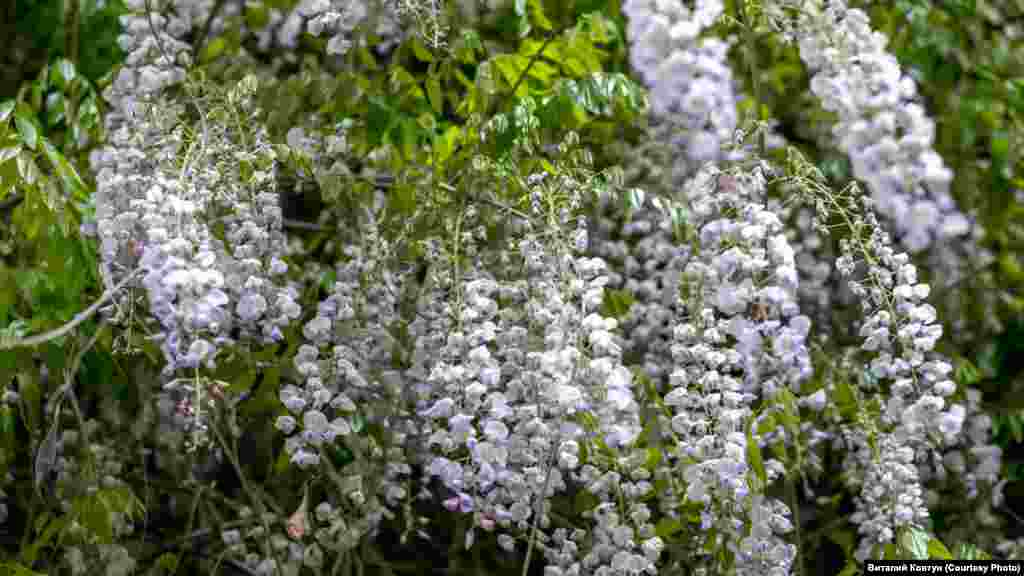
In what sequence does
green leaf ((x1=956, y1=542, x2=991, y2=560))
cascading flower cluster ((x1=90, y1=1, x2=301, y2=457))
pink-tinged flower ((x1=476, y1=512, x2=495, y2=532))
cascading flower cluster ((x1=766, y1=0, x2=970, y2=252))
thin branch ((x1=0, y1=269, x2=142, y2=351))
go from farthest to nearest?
green leaf ((x1=956, y1=542, x2=991, y2=560)) → pink-tinged flower ((x1=476, y1=512, x2=495, y2=532)) → cascading flower cluster ((x1=90, y1=1, x2=301, y2=457)) → thin branch ((x1=0, y1=269, x2=142, y2=351)) → cascading flower cluster ((x1=766, y1=0, x2=970, y2=252))

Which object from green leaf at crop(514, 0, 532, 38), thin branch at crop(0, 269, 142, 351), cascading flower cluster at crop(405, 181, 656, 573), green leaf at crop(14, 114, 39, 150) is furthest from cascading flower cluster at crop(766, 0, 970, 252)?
green leaf at crop(14, 114, 39, 150)

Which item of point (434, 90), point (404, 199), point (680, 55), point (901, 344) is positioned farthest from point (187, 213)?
point (901, 344)

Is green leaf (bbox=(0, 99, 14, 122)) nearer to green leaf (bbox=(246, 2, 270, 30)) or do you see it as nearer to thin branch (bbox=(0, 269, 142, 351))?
thin branch (bbox=(0, 269, 142, 351))

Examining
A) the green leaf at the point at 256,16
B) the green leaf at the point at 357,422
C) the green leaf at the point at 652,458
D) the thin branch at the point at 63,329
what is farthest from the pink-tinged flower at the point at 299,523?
the green leaf at the point at 256,16

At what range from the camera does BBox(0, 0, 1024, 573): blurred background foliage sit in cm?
271

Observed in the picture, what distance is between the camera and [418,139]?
125 inches

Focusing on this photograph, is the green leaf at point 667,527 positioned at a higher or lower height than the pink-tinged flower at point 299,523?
higher

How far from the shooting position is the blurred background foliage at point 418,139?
8.91 feet

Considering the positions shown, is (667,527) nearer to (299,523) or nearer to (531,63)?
(299,523)

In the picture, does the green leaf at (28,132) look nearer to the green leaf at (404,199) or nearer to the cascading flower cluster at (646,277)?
the green leaf at (404,199)

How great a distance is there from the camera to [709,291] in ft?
8.52

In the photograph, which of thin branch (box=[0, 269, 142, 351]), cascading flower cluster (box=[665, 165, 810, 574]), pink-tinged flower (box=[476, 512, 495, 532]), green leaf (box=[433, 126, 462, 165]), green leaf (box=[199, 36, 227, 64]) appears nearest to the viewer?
thin branch (box=[0, 269, 142, 351])

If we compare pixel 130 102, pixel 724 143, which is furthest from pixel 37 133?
pixel 724 143

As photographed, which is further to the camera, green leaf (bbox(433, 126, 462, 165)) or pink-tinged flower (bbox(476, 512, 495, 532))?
green leaf (bbox(433, 126, 462, 165))
